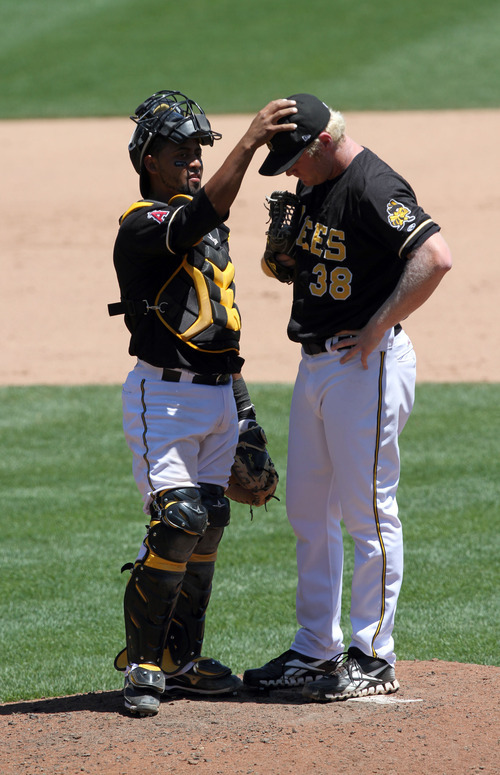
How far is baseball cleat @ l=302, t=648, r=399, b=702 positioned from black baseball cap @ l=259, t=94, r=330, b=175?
184 centimetres

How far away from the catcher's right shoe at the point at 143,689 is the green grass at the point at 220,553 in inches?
34.2

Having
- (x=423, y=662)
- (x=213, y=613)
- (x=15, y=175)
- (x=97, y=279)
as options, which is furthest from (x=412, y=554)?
(x=15, y=175)

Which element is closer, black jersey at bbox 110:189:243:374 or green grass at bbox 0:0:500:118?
black jersey at bbox 110:189:243:374

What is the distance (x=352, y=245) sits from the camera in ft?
13.5

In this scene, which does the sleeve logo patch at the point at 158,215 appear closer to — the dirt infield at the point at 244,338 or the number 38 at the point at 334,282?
the number 38 at the point at 334,282

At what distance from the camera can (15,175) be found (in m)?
19.4

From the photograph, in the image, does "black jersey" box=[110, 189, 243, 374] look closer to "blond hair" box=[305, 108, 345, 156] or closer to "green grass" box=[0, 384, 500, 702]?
"blond hair" box=[305, 108, 345, 156]

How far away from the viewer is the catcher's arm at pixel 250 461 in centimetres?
445

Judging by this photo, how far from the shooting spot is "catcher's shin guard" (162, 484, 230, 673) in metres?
4.34

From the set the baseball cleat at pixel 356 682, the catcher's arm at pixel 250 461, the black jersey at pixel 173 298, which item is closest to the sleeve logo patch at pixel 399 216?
the black jersey at pixel 173 298

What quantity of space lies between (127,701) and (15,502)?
382 centimetres

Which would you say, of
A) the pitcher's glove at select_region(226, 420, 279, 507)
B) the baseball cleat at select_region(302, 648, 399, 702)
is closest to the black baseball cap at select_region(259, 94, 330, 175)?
the pitcher's glove at select_region(226, 420, 279, 507)

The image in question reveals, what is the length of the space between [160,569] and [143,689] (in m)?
0.44

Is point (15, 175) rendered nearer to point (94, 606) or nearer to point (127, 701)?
point (94, 606)
